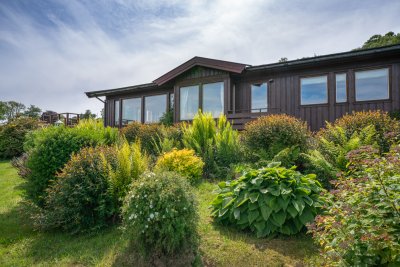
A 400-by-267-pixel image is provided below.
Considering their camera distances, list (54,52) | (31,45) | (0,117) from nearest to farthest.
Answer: (31,45), (54,52), (0,117)

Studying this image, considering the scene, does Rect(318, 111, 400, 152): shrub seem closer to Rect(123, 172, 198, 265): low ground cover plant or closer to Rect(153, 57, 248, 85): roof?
Rect(123, 172, 198, 265): low ground cover plant

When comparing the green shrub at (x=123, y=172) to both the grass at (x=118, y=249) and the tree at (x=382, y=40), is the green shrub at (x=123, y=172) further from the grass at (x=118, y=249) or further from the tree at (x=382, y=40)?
the tree at (x=382, y=40)

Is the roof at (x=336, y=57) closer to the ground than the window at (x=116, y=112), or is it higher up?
higher up

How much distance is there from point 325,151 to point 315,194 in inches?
76.5

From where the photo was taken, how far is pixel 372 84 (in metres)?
8.78

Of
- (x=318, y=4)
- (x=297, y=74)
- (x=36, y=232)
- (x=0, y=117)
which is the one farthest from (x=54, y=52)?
(x=0, y=117)

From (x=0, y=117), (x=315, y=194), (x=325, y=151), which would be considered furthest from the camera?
(x=0, y=117)

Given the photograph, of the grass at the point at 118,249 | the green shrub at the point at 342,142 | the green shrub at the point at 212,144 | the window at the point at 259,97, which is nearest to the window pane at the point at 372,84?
the window at the point at 259,97

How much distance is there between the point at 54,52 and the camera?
25.1 ft

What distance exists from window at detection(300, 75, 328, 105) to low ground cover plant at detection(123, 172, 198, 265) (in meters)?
8.54

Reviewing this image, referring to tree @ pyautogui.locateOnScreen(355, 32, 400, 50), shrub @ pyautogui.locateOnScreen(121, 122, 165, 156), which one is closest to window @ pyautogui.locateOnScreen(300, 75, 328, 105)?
shrub @ pyautogui.locateOnScreen(121, 122, 165, 156)

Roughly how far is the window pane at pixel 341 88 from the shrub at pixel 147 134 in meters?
6.58

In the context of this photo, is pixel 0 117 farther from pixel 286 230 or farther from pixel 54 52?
pixel 286 230

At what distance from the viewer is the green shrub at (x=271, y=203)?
9.88 feet
